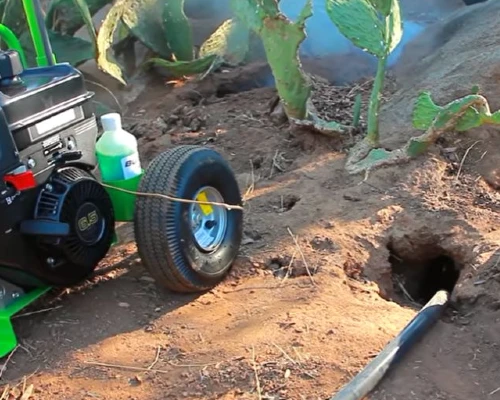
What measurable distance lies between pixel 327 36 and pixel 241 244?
226cm

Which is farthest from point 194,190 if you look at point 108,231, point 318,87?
point 318,87

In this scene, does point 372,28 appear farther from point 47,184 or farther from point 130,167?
point 47,184

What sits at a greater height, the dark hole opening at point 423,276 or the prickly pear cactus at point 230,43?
the prickly pear cactus at point 230,43

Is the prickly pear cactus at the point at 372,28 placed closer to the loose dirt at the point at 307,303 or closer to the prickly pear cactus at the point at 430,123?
the prickly pear cactus at the point at 430,123

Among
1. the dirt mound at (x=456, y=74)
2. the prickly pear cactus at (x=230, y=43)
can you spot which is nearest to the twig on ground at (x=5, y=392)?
the dirt mound at (x=456, y=74)

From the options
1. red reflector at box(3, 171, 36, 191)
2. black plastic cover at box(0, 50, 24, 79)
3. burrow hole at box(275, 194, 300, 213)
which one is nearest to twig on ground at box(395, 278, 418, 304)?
burrow hole at box(275, 194, 300, 213)

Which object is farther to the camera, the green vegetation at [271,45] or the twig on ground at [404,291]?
the green vegetation at [271,45]

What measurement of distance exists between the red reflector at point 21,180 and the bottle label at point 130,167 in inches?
15.7

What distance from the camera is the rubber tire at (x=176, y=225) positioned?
245 cm

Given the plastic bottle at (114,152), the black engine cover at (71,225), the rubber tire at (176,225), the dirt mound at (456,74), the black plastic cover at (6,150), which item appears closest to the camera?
the black plastic cover at (6,150)

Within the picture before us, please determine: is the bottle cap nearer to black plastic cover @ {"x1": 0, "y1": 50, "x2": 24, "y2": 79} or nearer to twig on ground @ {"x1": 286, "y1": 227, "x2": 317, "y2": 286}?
black plastic cover @ {"x1": 0, "y1": 50, "x2": 24, "y2": 79}

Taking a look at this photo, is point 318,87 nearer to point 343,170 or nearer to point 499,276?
point 343,170

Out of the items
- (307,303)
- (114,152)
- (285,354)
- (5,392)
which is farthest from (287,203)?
(5,392)

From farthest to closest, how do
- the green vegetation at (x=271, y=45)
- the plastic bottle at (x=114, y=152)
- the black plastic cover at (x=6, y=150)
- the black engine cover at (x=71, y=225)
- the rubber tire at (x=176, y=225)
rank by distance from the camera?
the green vegetation at (x=271, y=45) → the plastic bottle at (x=114, y=152) → the rubber tire at (x=176, y=225) → the black engine cover at (x=71, y=225) → the black plastic cover at (x=6, y=150)
